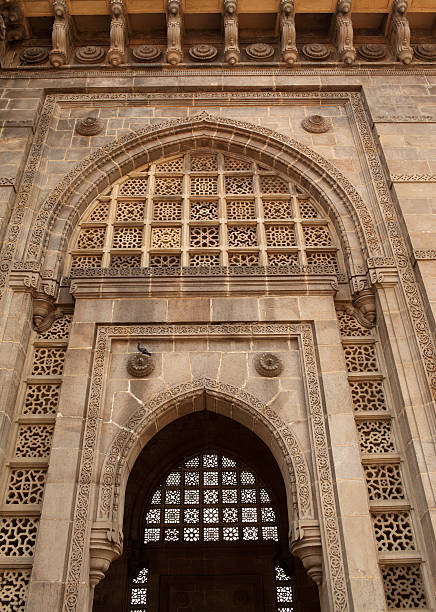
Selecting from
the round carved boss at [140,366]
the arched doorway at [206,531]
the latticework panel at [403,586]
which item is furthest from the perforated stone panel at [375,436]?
the arched doorway at [206,531]

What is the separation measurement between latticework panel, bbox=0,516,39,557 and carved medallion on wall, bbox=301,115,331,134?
6.00 meters

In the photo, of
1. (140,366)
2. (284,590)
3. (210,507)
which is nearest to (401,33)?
(140,366)

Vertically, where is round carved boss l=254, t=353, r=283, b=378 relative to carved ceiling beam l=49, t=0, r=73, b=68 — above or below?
below

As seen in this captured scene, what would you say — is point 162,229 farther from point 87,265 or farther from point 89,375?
point 89,375

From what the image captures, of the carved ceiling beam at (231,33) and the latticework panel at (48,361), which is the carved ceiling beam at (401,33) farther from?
the latticework panel at (48,361)

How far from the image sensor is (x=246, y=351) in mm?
6582

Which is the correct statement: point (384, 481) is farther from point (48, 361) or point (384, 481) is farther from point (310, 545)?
point (48, 361)

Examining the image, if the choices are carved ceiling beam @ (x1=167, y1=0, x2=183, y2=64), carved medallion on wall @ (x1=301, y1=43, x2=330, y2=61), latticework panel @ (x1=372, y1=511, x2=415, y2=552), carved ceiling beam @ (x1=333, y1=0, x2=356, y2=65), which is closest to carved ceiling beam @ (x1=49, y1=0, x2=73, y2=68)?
carved ceiling beam @ (x1=167, y1=0, x2=183, y2=64)

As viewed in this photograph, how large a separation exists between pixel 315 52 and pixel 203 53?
5.58 feet

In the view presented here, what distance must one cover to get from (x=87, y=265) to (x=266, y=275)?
7.26 feet

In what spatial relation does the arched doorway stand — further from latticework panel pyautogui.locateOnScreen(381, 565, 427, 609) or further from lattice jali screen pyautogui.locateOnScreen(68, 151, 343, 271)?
latticework panel pyautogui.locateOnScreen(381, 565, 427, 609)

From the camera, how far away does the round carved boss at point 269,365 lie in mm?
6371

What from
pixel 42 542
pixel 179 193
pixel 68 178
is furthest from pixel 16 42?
pixel 42 542

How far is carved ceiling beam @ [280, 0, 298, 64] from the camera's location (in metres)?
9.07
